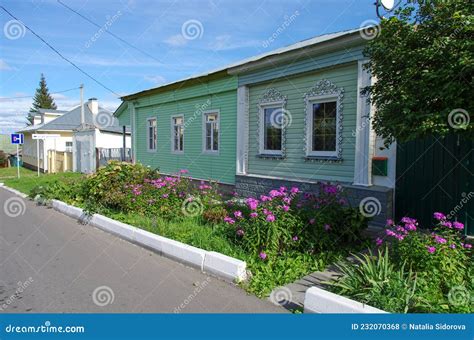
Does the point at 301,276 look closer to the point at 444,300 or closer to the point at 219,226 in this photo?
the point at 444,300

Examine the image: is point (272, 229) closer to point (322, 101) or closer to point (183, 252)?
point (183, 252)

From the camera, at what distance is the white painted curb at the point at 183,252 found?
474cm

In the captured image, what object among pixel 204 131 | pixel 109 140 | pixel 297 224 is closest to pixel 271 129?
pixel 204 131

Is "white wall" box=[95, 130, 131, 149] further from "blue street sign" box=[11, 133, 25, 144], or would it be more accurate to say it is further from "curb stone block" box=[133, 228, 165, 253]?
"curb stone block" box=[133, 228, 165, 253]

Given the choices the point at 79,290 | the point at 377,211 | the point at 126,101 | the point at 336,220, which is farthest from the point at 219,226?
the point at 126,101

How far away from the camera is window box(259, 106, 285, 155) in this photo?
977 centimetres

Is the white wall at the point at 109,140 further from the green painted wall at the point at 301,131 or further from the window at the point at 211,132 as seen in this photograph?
the green painted wall at the point at 301,131

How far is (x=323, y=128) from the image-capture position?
8.62 meters

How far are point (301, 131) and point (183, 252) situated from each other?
4.88 metres

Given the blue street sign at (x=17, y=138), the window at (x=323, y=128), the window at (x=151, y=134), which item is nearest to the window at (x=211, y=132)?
the window at (x=151, y=134)

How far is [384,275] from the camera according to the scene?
381 cm

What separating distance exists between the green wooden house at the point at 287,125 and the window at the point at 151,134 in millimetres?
1219

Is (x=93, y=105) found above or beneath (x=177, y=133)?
above

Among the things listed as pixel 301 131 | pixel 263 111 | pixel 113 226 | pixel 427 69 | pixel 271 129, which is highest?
pixel 263 111
